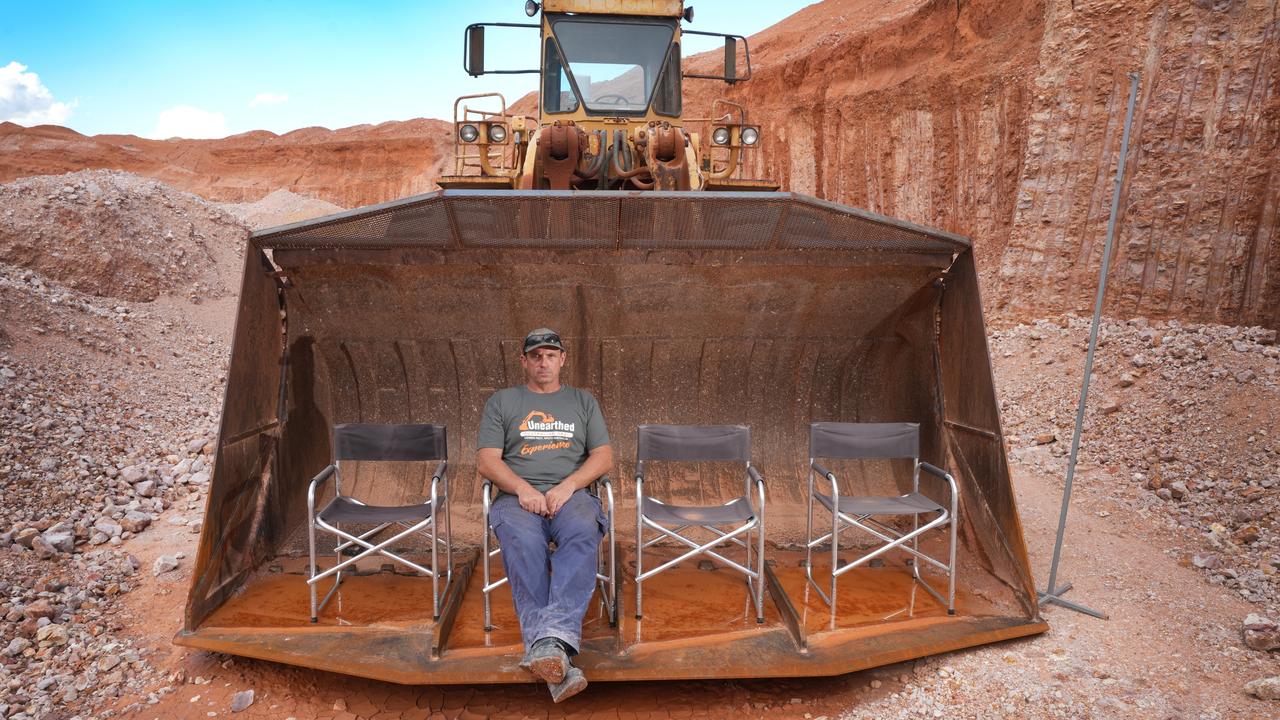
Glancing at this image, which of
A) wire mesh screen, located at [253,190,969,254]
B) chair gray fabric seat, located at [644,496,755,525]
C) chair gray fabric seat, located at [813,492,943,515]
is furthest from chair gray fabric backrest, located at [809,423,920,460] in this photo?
wire mesh screen, located at [253,190,969,254]

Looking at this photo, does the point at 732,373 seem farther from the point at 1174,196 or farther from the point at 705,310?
the point at 1174,196

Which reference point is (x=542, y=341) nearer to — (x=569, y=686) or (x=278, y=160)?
(x=569, y=686)

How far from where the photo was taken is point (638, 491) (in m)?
3.32

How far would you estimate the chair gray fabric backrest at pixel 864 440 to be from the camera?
3755 millimetres

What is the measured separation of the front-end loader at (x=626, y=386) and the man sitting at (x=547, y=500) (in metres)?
0.23

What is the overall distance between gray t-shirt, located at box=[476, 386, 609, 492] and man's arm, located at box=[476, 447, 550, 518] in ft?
0.16

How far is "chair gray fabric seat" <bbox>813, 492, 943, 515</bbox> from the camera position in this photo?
338 cm

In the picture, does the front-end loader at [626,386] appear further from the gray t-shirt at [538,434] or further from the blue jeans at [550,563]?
the gray t-shirt at [538,434]

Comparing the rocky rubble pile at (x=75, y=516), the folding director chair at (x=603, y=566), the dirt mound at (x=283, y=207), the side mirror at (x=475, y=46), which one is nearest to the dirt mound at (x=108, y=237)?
the rocky rubble pile at (x=75, y=516)

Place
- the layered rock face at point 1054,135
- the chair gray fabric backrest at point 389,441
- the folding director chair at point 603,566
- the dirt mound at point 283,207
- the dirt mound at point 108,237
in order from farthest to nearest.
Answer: the dirt mound at point 283,207
the dirt mound at point 108,237
the layered rock face at point 1054,135
the chair gray fabric backrest at point 389,441
the folding director chair at point 603,566

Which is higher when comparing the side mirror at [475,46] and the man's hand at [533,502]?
the side mirror at [475,46]

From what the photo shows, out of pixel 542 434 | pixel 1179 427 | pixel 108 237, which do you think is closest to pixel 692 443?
pixel 542 434

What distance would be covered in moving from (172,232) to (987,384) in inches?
495

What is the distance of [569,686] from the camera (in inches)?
102
